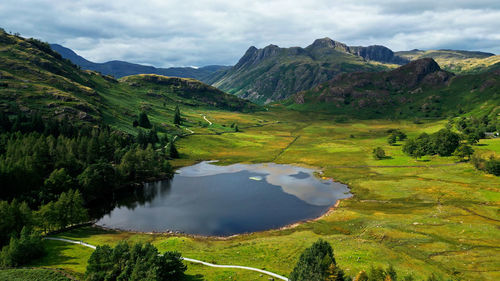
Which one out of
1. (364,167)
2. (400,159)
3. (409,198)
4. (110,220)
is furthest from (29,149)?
(400,159)

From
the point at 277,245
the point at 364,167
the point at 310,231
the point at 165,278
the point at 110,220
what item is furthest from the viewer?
the point at 364,167

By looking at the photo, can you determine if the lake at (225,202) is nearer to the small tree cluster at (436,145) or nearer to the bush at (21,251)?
the bush at (21,251)

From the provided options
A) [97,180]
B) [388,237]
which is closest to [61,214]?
[97,180]

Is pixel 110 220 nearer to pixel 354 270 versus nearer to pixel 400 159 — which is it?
pixel 354 270

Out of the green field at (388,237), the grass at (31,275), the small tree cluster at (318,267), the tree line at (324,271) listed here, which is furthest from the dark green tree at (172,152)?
the tree line at (324,271)

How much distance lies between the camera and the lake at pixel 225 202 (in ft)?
283

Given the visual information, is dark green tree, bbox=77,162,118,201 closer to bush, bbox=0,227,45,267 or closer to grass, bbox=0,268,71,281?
bush, bbox=0,227,45,267

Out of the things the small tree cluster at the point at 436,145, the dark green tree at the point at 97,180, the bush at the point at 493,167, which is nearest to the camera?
the dark green tree at the point at 97,180

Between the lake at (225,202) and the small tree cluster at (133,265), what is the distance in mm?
33367

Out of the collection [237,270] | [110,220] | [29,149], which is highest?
[29,149]

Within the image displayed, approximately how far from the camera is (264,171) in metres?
157

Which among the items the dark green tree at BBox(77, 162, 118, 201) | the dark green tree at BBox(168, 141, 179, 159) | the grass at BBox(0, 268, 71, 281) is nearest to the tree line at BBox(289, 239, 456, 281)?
the grass at BBox(0, 268, 71, 281)

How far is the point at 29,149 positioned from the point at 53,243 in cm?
5956

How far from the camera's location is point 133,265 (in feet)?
148
